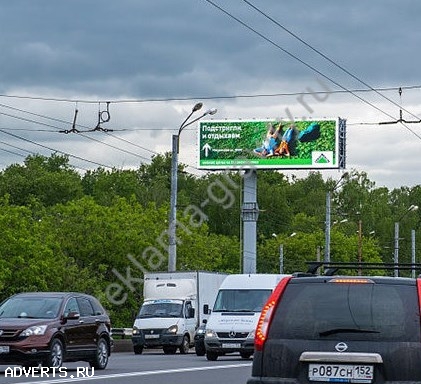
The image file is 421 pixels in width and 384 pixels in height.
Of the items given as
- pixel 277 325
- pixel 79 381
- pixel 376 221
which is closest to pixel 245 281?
pixel 79 381

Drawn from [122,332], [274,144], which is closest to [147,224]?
[274,144]

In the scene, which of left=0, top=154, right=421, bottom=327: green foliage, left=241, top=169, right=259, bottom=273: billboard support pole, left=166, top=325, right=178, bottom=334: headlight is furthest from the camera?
left=241, top=169, right=259, bottom=273: billboard support pole

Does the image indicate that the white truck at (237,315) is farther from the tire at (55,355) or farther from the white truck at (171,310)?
the tire at (55,355)

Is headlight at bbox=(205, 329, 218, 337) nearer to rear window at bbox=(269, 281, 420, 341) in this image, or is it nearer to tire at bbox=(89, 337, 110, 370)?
tire at bbox=(89, 337, 110, 370)

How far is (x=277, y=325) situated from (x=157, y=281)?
3604 centimetres

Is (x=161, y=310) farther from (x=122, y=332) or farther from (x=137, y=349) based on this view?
(x=122, y=332)

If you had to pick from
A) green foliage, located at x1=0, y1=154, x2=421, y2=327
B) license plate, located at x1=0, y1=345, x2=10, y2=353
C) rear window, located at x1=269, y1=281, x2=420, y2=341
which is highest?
green foliage, located at x1=0, y1=154, x2=421, y2=327

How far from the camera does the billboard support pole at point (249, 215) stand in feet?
268

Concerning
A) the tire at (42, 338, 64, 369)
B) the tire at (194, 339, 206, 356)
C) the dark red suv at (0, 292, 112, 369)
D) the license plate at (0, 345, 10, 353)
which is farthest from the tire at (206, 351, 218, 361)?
the license plate at (0, 345, 10, 353)

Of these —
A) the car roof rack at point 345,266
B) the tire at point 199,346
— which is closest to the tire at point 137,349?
the tire at point 199,346

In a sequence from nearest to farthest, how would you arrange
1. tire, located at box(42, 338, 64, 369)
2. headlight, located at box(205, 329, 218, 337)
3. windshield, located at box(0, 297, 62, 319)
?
tire, located at box(42, 338, 64, 369) → windshield, located at box(0, 297, 62, 319) → headlight, located at box(205, 329, 218, 337)

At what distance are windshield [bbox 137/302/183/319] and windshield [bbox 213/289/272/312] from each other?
1010 centimetres

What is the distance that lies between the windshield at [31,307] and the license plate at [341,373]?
592 inches

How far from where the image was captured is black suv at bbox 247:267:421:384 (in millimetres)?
10578
